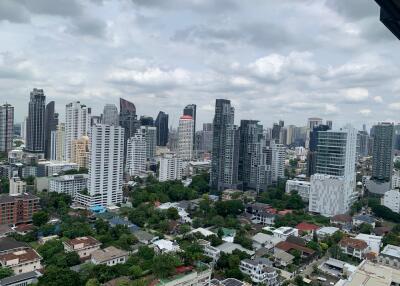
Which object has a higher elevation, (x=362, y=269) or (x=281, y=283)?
(x=362, y=269)

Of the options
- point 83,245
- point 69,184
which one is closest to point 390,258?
point 83,245

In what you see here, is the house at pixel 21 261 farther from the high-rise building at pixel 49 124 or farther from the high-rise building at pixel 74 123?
the high-rise building at pixel 49 124

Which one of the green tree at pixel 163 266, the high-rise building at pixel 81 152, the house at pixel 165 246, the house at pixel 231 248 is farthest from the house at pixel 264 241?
the high-rise building at pixel 81 152

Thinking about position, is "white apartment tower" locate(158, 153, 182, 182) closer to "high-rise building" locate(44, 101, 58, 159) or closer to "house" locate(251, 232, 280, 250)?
"high-rise building" locate(44, 101, 58, 159)

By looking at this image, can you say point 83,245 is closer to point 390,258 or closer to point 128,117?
point 390,258

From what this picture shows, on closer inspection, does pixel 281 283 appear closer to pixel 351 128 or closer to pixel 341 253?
pixel 341 253

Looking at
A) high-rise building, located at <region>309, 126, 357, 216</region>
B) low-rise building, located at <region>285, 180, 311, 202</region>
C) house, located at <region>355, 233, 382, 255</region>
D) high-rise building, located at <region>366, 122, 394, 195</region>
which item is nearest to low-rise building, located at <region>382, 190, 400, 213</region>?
high-rise building, located at <region>309, 126, 357, 216</region>

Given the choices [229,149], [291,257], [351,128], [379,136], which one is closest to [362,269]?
[291,257]
